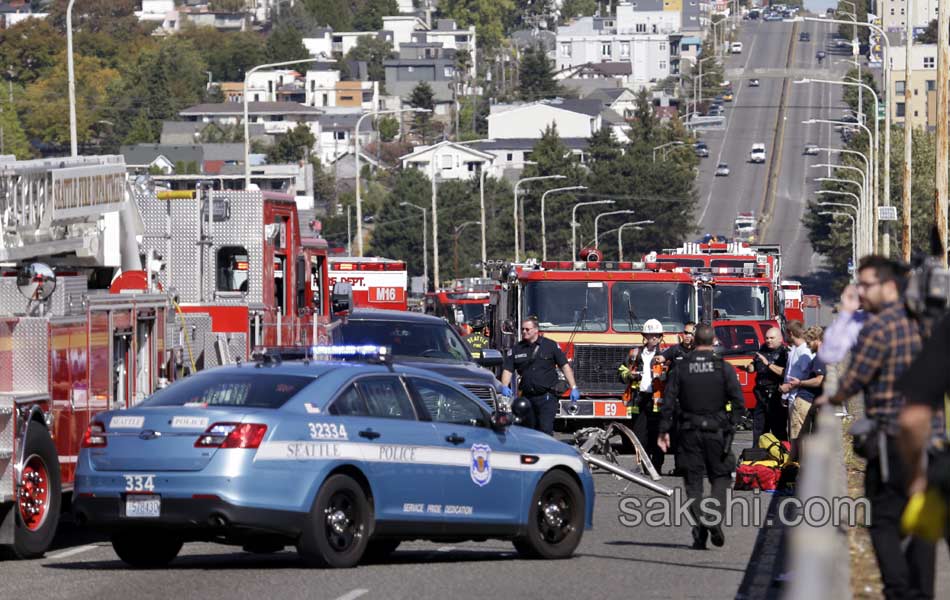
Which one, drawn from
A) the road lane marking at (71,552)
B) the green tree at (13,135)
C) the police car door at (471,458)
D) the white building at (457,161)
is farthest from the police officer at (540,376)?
the white building at (457,161)

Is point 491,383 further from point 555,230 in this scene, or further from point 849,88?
point 849,88

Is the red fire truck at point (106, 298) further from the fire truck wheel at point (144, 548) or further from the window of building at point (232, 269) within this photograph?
the fire truck wheel at point (144, 548)

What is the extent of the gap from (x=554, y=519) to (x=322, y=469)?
2320 millimetres

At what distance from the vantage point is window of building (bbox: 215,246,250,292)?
22.7 m

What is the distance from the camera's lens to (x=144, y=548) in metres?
14.1

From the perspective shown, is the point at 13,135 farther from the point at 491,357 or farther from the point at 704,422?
the point at 704,422

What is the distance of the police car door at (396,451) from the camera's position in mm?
13742

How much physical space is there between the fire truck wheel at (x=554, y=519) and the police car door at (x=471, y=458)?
0.23 metres

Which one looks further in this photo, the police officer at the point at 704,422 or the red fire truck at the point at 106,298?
the police officer at the point at 704,422

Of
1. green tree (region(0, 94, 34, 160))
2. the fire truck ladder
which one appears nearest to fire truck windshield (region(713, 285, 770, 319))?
the fire truck ladder

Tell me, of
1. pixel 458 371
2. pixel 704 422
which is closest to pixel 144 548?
pixel 704 422

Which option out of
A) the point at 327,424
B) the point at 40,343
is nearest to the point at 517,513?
the point at 327,424

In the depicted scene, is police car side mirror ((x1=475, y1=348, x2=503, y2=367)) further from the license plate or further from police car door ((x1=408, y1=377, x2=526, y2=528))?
police car door ((x1=408, y1=377, x2=526, y2=528))

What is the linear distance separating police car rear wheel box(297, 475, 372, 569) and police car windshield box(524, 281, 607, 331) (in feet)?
46.5
